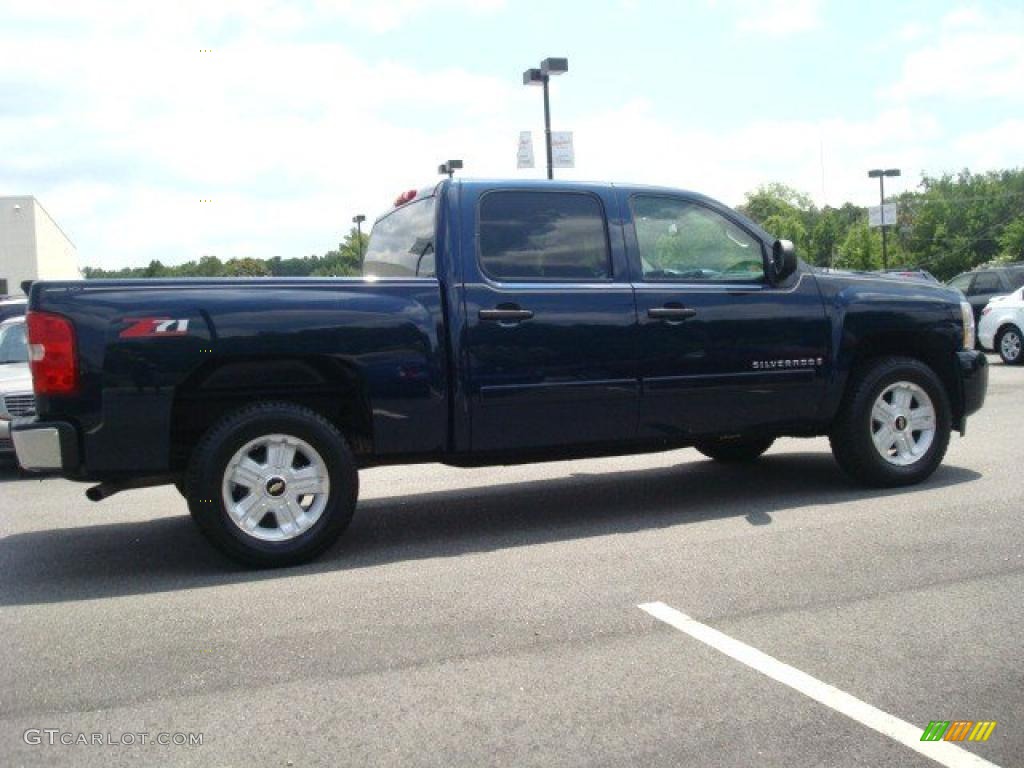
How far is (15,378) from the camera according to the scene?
9.82m

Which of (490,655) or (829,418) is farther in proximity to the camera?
(829,418)

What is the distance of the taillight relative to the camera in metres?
5.15

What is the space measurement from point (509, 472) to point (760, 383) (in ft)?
8.39

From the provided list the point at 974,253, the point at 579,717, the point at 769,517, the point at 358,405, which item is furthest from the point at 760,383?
the point at 974,253

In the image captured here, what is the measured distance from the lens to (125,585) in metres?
5.34

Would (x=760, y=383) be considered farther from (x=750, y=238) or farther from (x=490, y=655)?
(x=490, y=655)

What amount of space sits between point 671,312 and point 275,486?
2471 millimetres

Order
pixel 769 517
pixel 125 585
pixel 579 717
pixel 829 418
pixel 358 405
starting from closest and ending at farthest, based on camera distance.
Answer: pixel 579 717 < pixel 125 585 < pixel 358 405 < pixel 769 517 < pixel 829 418

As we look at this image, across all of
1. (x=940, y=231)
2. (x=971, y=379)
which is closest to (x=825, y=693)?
(x=971, y=379)

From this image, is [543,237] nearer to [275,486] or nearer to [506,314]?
[506,314]

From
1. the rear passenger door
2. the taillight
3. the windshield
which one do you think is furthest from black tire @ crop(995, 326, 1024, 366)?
the taillight

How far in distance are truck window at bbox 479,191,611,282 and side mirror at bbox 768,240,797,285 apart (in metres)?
1.14

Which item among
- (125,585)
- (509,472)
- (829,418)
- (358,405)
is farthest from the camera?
(509,472)

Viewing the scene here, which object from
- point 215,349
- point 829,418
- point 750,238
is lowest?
point 829,418
